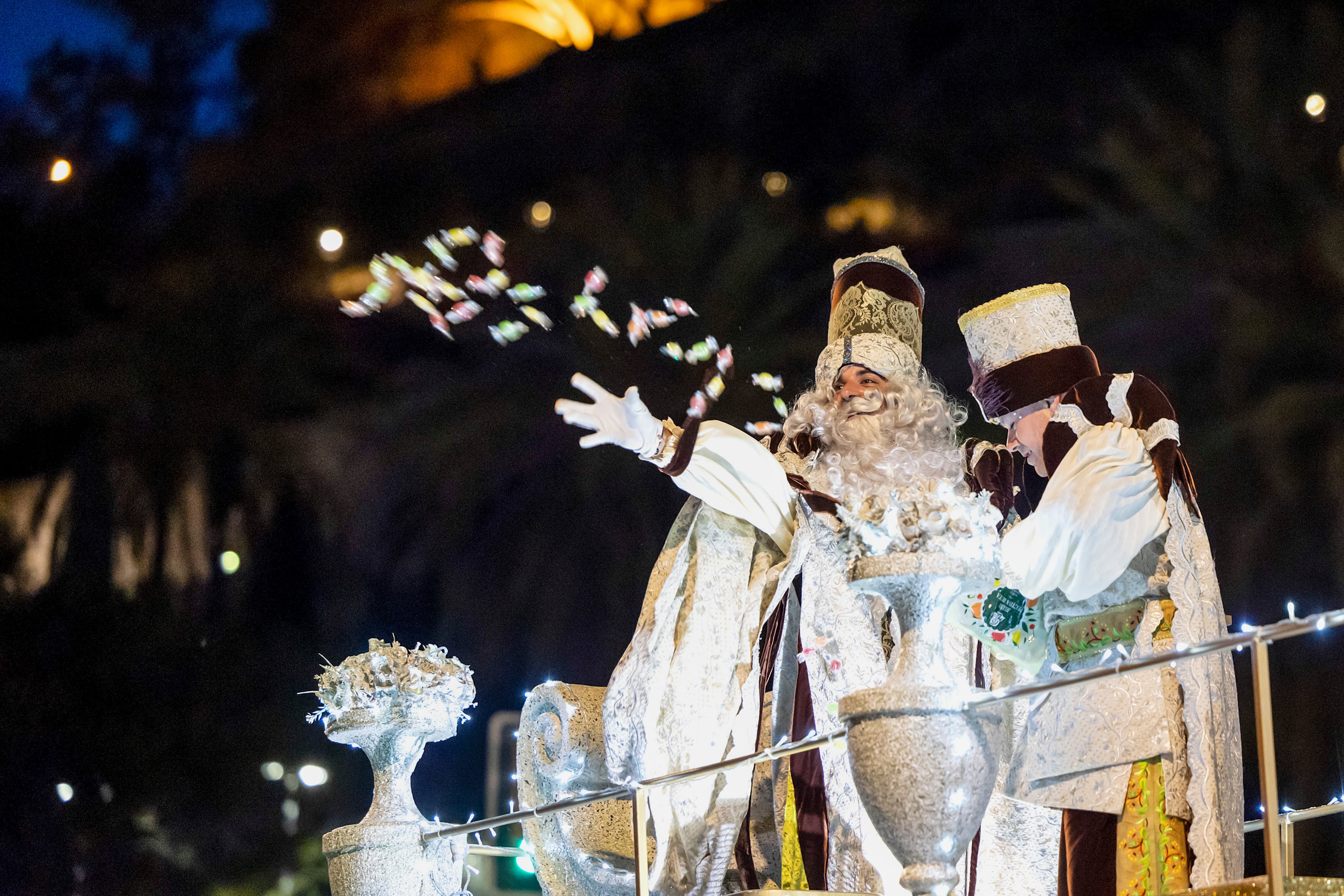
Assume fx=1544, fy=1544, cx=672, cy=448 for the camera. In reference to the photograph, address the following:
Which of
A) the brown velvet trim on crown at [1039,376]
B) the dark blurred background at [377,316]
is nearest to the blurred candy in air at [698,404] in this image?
the dark blurred background at [377,316]

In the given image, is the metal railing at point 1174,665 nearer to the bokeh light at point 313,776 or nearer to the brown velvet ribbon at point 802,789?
the brown velvet ribbon at point 802,789

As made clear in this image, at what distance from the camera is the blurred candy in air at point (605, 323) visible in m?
9.38

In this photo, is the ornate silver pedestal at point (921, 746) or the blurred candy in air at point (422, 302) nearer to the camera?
the ornate silver pedestal at point (921, 746)

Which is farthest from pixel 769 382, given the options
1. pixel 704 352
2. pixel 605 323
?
pixel 605 323

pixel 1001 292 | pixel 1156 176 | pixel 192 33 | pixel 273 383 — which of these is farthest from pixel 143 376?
pixel 1156 176

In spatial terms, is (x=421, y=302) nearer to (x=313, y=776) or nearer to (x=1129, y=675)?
(x=313, y=776)

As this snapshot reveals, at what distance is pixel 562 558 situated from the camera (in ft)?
31.4

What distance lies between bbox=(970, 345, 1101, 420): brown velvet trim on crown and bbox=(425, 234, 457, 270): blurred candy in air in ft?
18.0

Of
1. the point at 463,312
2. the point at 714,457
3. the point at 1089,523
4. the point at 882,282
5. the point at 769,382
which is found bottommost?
the point at 1089,523

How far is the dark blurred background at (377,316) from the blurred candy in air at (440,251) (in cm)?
12

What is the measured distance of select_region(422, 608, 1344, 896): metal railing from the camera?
2607mm

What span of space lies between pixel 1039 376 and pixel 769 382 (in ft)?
15.2

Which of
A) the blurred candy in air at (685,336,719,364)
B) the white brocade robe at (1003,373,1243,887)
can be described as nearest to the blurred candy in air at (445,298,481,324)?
the blurred candy in air at (685,336,719,364)

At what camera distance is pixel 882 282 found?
497cm
